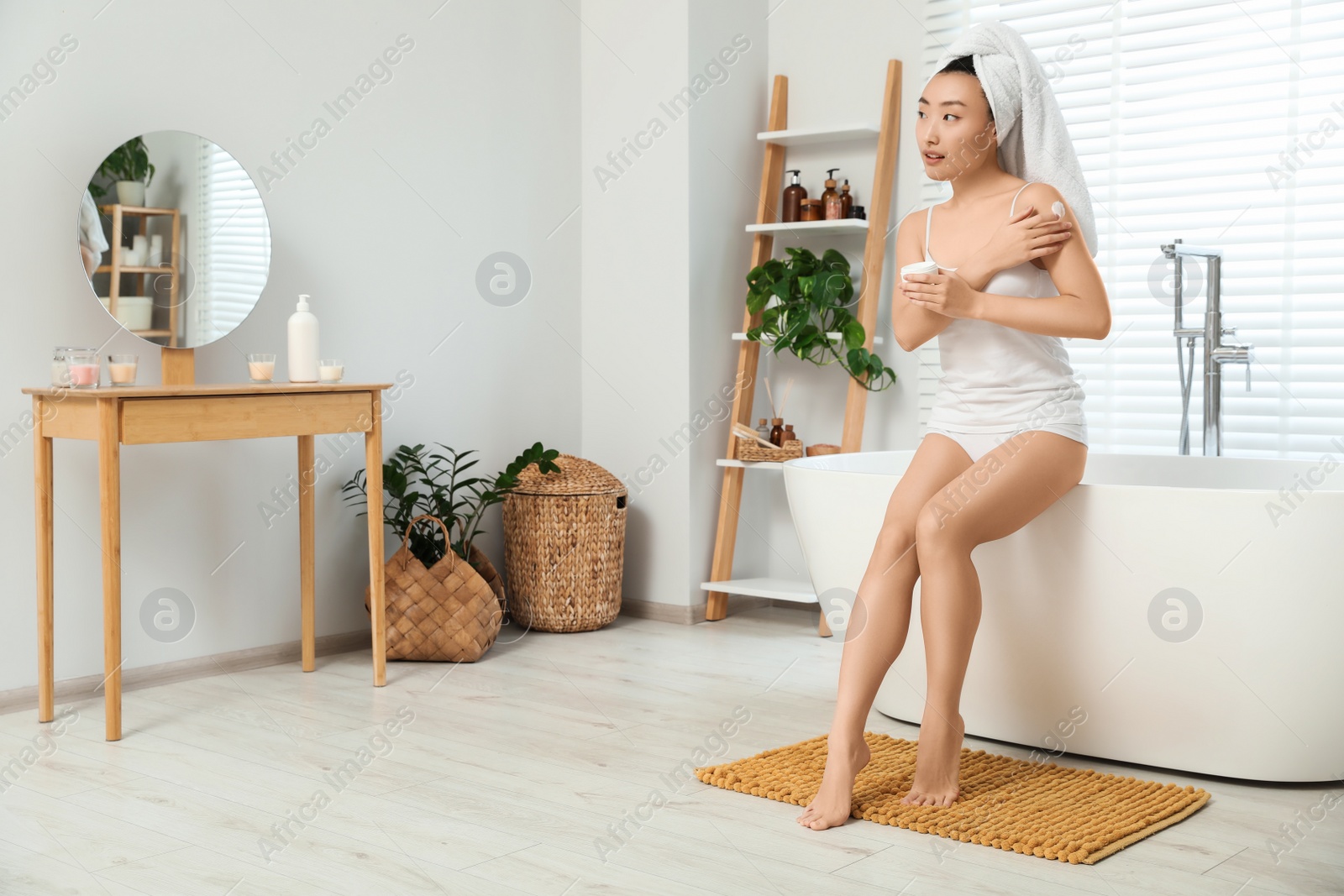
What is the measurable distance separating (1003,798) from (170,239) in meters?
2.13

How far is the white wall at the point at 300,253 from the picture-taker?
8.98 feet

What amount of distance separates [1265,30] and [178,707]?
3230 mm

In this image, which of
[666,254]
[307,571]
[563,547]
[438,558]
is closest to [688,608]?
[563,547]

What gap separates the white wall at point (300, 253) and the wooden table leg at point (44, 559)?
0.15m

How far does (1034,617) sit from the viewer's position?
232 cm

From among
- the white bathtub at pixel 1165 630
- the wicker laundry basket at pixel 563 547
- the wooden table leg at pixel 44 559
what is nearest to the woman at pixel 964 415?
the white bathtub at pixel 1165 630

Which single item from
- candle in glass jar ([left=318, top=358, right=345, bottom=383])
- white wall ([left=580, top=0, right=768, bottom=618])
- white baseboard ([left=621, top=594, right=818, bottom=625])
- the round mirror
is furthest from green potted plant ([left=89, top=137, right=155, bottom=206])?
white baseboard ([left=621, top=594, right=818, bottom=625])

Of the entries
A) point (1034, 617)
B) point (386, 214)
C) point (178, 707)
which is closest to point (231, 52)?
point (386, 214)

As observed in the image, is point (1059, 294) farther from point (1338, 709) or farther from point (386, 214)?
point (386, 214)

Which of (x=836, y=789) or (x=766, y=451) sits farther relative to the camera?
(x=766, y=451)

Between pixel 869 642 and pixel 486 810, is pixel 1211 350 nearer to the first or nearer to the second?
pixel 869 642

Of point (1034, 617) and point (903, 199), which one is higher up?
point (903, 199)

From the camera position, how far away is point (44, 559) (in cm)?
259

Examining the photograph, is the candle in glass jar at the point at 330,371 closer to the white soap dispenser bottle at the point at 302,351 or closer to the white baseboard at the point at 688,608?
the white soap dispenser bottle at the point at 302,351
